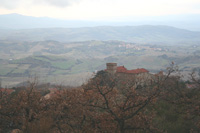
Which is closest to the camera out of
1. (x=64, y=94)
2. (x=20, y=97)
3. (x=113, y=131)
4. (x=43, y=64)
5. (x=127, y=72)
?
(x=113, y=131)

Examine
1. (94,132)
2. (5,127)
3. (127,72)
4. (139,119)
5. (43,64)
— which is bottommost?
(43,64)

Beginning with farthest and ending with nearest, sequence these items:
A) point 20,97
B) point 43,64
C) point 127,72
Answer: point 43,64 → point 127,72 → point 20,97

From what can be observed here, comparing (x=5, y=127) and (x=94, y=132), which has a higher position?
(x=94, y=132)

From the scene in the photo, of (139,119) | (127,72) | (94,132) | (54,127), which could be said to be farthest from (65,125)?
(127,72)

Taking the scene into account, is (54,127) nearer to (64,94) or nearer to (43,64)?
(64,94)

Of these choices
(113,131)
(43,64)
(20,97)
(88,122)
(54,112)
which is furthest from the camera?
(43,64)

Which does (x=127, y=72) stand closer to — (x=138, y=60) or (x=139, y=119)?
Answer: (x=139, y=119)

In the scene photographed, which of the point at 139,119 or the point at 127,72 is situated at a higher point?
the point at 139,119

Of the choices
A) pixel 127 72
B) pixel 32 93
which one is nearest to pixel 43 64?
pixel 127 72

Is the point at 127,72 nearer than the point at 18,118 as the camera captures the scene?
No
